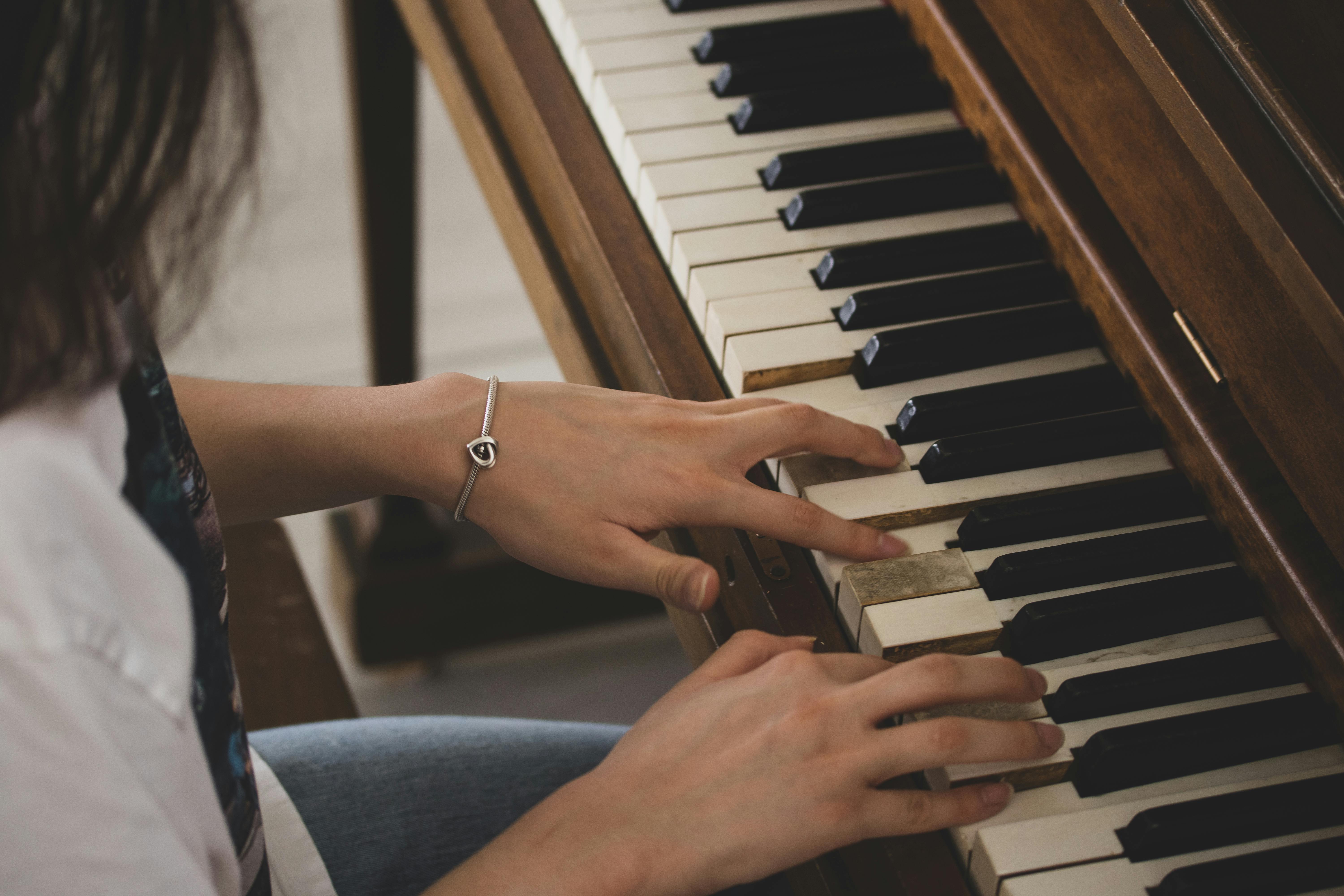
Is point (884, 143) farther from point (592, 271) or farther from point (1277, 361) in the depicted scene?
point (1277, 361)

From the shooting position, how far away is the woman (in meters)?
0.48

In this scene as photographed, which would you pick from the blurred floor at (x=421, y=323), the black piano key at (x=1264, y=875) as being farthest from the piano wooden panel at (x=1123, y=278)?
the blurred floor at (x=421, y=323)

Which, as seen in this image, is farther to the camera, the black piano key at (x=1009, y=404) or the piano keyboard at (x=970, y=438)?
the black piano key at (x=1009, y=404)

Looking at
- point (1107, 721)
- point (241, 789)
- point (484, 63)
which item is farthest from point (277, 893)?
point (484, 63)

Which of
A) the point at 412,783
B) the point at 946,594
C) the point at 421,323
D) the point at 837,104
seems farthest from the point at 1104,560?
the point at 421,323

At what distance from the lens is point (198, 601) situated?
0.61 m

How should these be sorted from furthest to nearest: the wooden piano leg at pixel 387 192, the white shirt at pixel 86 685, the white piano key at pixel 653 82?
the wooden piano leg at pixel 387 192
the white piano key at pixel 653 82
the white shirt at pixel 86 685

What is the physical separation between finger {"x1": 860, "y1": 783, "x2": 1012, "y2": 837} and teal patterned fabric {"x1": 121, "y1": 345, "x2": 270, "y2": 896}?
391 millimetres

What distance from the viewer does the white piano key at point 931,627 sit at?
A: 786 mm

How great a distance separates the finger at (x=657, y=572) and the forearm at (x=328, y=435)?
6.1 inches

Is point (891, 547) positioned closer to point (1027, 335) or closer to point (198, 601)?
point (1027, 335)

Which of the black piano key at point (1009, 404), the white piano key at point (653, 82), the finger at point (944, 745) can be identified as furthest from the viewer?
the white piano key at point (653, 82)

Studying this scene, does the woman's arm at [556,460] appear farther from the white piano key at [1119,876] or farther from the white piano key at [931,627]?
the white piano key at [1119,876]

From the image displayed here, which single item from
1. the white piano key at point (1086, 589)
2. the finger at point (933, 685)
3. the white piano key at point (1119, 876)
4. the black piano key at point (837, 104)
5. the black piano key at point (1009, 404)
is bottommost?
the white piano key at point (1119, 876)
